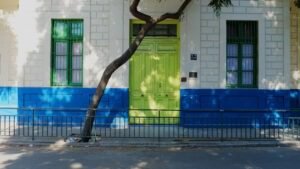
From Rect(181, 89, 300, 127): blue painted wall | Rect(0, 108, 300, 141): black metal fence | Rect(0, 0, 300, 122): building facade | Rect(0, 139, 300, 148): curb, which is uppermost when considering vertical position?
Rect(0, 0, 300, 122): building facade

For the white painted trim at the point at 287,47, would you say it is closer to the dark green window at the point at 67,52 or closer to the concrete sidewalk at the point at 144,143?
the concrete sidewalk at the point at 144,143

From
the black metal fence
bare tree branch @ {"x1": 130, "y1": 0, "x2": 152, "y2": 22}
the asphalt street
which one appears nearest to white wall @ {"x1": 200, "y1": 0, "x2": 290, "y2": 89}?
the black metal fence

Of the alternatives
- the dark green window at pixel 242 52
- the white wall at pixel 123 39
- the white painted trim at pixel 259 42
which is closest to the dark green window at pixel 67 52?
the white wall at pixel 123 39

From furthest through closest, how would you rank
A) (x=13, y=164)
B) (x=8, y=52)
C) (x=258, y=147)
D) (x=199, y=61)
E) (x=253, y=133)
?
(x=8, y=52) < (x=199, y=61) < (x=253, y=133) < (x=258, y=147) < (x=13, y=164)

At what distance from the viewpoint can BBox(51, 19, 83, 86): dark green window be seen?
15.4 metres

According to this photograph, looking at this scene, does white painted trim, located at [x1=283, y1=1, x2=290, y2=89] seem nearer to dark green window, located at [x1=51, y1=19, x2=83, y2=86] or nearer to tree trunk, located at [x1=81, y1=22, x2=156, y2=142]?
tree trunk, located at [x1=81, y1=22, x2=156, y2=142]

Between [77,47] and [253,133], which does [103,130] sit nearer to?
[77,47]

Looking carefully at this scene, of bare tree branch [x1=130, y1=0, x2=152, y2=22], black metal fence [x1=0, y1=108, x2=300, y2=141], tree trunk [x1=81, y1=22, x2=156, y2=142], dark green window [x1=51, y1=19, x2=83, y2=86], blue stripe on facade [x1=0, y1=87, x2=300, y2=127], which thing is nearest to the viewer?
tree trunk [x1=81, y1=22, x2=156, y2=142]

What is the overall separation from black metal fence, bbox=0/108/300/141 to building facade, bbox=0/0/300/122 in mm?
671

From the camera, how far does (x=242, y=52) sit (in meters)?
15.7

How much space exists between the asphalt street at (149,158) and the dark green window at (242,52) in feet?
14.8

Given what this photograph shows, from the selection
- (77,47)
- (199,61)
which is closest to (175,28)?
(199,61)

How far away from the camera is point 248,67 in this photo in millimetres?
15688

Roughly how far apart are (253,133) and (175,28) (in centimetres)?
485
